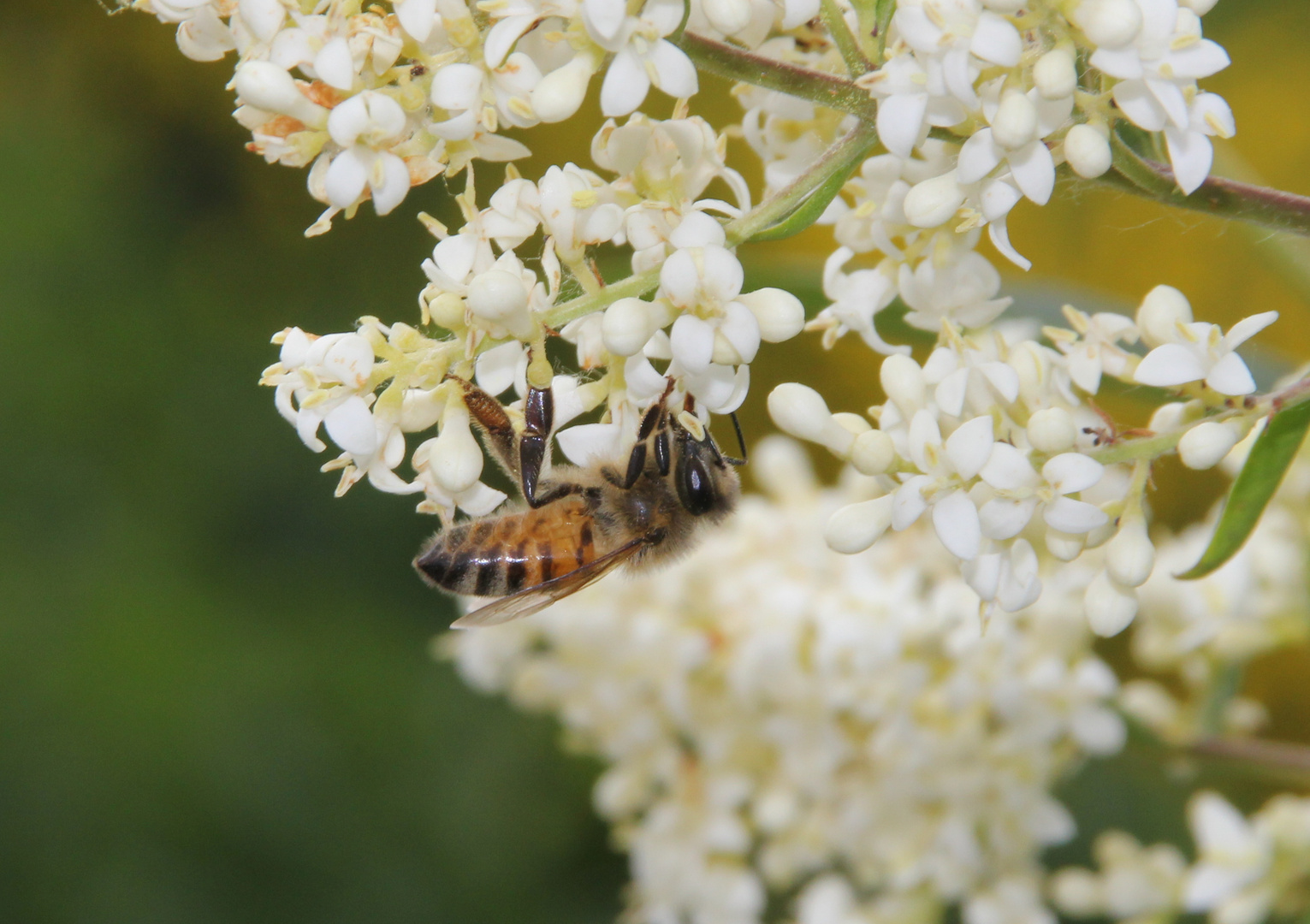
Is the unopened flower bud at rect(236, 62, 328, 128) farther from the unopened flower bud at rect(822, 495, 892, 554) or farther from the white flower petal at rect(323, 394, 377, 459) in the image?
the unopened flower bud at rect(822, 495, 892, 554)

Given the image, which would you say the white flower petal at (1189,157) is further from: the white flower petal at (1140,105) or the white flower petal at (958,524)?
the white flower petal at (958,524)

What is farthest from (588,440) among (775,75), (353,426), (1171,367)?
(1171,367)

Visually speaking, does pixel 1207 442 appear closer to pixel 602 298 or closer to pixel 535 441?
pixel 602 298

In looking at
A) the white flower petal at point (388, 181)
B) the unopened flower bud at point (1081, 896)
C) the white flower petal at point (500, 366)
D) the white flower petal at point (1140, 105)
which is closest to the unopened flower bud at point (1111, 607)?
the white flower petal at point (1140, 105)

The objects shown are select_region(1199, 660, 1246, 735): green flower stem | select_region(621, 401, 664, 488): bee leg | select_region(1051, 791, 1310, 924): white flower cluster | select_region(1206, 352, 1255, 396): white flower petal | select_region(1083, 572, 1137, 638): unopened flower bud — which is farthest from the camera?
select_region(1199, 660, 1246, 735): green flower stem

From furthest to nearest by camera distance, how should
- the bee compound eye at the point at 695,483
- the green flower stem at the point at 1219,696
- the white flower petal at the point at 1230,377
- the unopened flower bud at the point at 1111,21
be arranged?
the green flower stem at the point at 1219,696 → the bee compound eye at the point at 695,483 → the white flower petal at the point at 1230,377 → the unopened flower bud at the point at 1111,21

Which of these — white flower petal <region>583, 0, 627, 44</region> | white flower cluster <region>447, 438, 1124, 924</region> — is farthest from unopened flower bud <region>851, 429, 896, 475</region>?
white flower cluster <region>447, 438, 1124, 924</region>

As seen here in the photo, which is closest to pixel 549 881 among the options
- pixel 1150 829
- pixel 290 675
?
pixel 290 675
